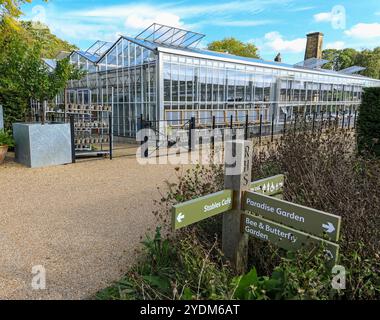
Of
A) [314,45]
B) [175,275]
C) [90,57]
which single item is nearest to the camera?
[175,275]

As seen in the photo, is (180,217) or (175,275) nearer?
(180,217)

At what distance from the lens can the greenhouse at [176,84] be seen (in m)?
11.5

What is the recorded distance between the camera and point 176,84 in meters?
11.6

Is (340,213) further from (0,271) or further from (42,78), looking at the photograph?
(42,78)

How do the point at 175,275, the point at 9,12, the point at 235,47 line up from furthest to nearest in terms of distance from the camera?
the point at 235,47 → the point at 9,12 → the point at 175,275

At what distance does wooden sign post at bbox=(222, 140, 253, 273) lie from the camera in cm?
238

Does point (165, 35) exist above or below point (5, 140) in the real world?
above

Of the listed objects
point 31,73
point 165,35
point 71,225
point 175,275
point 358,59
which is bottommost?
point 71,225

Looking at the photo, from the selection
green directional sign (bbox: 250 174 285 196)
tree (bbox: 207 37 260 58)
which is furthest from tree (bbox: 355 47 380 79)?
green directional sign (bbox: 250 174 285 196)

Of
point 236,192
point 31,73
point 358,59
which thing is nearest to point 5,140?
point 31,73

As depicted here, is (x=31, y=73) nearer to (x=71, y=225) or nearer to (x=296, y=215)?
(x=71, y=225)

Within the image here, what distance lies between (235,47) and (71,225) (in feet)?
116
